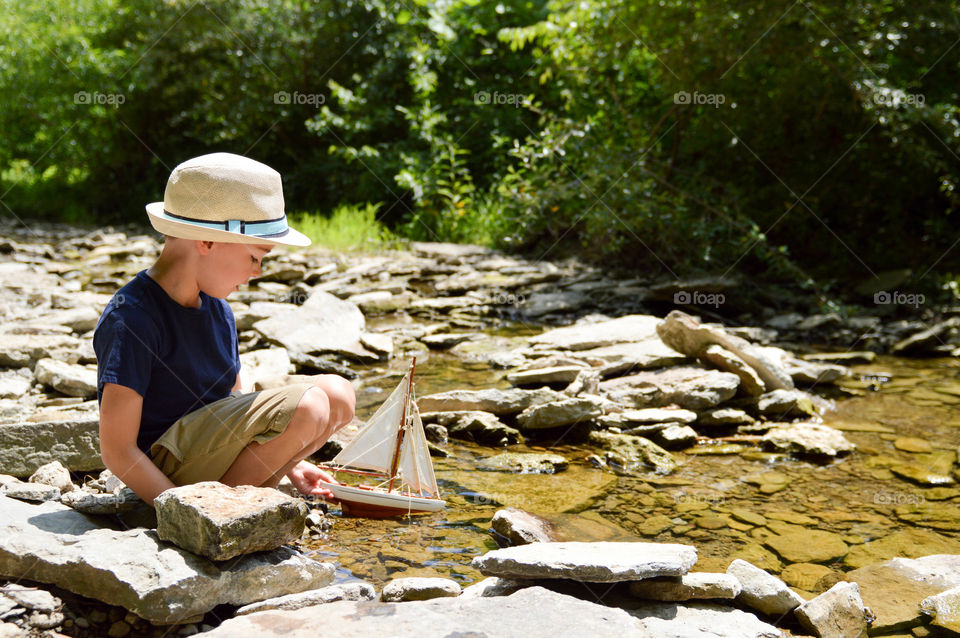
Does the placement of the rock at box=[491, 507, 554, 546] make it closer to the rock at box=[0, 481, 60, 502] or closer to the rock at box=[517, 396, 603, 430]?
the rock at box=[517, 396, 603, 430]

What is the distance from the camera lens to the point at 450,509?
3.52 m

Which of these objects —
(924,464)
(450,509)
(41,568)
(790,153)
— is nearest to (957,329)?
(790,153)

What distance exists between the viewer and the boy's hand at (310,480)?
3.29 metres

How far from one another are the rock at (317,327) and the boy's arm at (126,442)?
3108 mm

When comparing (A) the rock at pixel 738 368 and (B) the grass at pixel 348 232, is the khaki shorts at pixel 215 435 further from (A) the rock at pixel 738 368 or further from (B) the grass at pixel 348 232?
(B) the grass at pixel 348 232

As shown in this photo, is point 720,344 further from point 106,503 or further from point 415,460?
point 106,503

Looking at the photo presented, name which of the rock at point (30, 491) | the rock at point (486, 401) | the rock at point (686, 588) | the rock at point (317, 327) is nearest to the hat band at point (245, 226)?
the rock at point (30, 491)

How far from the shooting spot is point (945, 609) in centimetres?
268

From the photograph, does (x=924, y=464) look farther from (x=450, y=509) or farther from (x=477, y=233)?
(x=477, y=233)

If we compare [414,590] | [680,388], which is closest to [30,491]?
[414,590]

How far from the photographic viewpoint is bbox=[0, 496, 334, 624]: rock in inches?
83.7

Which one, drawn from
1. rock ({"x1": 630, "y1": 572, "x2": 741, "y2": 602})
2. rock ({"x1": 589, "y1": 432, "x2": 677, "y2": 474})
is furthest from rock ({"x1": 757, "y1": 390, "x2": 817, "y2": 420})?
rock ({"x1": 630, "y1": 572, "x2": 741, "y2": 602})

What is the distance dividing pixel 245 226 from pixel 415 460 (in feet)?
4.12

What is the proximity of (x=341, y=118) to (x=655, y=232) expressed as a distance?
17.6 ft
